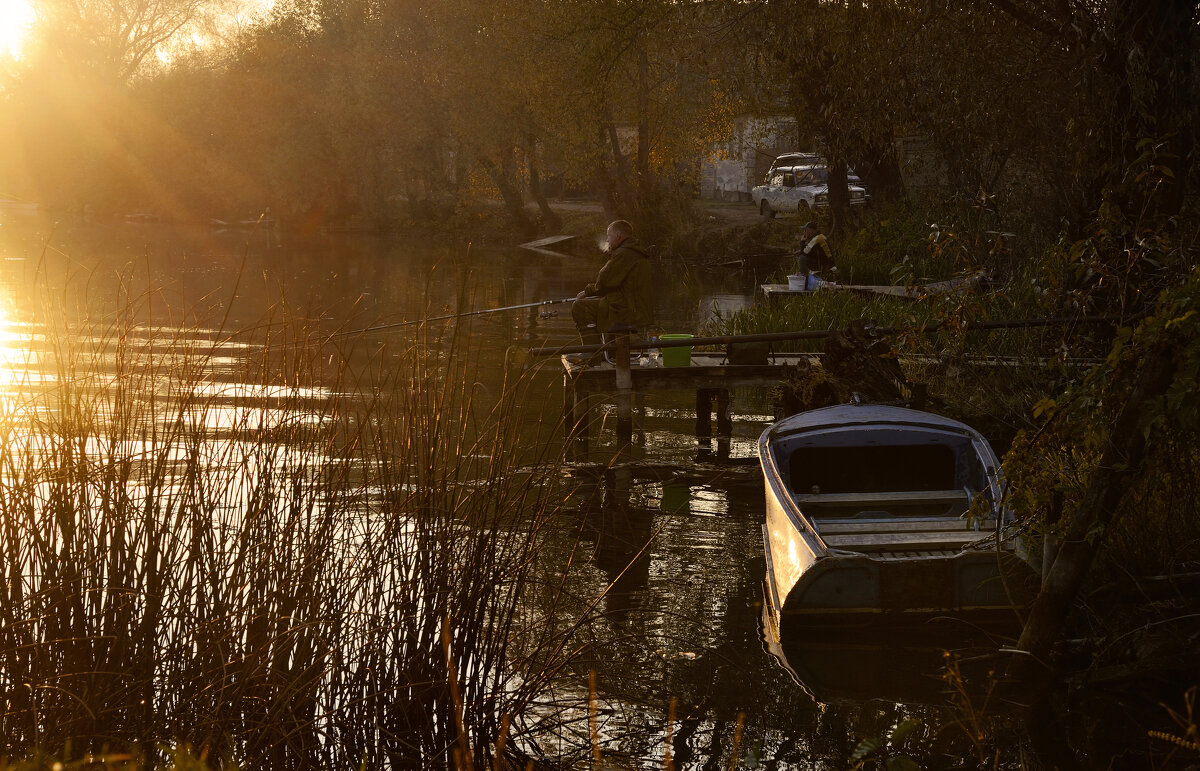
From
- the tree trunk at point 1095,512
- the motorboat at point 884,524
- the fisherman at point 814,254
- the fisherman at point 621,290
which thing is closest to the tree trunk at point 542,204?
the fisherman at point 814,254

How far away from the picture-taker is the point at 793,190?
38594 mm

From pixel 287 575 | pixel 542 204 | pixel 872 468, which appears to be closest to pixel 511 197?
pixel 542 204

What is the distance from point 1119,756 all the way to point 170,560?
4.69m

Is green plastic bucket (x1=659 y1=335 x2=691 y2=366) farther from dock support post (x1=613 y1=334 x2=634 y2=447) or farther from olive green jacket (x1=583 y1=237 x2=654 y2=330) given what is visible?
olive green jacket (x1=583 y1=237 x2=654 y2=330)

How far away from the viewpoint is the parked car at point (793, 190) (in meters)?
37.1

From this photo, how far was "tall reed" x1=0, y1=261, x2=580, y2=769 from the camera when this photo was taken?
4781 millimetres

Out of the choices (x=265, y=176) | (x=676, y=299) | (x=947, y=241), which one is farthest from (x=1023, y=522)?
(x=265, y=176)

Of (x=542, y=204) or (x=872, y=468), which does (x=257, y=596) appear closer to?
(x=872, y=468)

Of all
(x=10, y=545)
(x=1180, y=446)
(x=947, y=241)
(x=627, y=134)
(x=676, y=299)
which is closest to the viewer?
(x=10, y=545)

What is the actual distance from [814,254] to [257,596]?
17954 mm

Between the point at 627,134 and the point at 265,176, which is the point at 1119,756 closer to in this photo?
the point at 627,134

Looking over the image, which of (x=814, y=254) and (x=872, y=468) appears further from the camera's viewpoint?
(x=814, y=254)

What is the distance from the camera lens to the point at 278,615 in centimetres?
504

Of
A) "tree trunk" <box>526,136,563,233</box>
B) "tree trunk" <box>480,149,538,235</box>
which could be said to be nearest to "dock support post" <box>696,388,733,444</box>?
"tree trunk" <box>526,136,563,233</box>
